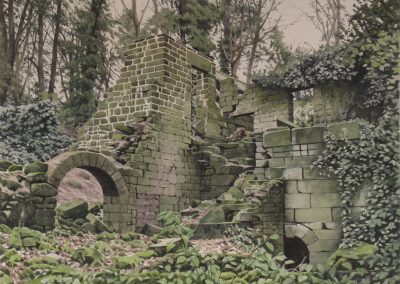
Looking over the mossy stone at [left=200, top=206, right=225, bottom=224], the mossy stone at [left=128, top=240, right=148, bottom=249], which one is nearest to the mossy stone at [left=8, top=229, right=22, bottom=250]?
the mossy stone at [left=128, top=240, right=148, bottom=249]

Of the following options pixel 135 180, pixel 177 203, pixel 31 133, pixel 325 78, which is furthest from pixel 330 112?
pixel 31 133

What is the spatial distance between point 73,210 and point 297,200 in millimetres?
4572

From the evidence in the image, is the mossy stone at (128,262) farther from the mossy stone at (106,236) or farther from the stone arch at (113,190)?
the stone arch at (113,190)

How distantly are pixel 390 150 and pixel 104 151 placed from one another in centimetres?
585

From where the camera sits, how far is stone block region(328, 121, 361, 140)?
6.55m

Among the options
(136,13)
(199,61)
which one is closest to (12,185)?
(199,61)

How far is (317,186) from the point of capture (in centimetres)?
679

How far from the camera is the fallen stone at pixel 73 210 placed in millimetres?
8711

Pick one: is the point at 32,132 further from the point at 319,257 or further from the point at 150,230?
the point at 319,257

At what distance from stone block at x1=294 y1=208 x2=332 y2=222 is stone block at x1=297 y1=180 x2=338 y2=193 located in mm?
289

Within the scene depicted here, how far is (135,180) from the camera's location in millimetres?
9789

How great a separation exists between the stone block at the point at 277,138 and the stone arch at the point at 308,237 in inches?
55.3

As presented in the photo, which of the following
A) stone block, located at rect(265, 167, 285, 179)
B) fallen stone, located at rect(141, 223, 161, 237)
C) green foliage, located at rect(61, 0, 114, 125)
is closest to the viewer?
stone block, located at rect(265, 167, 285, 179)

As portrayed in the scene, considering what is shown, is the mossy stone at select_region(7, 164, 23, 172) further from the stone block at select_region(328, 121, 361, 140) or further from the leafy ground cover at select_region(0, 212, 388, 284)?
the stone block at select_region(328, 121, 361, 140)
